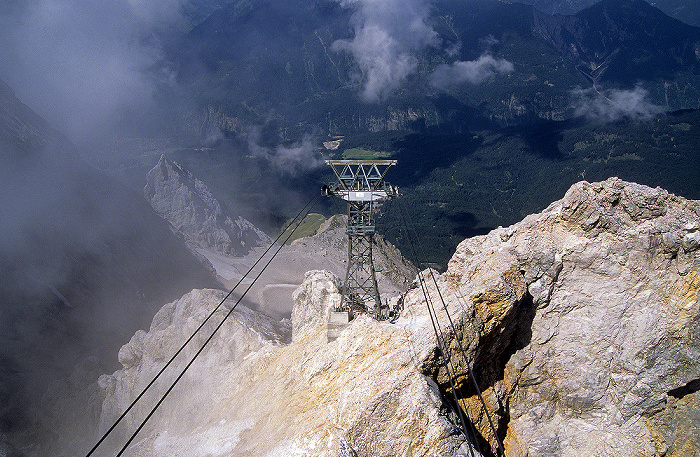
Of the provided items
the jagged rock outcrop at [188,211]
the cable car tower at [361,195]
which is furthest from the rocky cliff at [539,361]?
the jagged rock outcrop at [188,211]

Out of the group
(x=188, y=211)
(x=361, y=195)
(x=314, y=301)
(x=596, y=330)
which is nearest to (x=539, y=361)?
(x=596, y=330)

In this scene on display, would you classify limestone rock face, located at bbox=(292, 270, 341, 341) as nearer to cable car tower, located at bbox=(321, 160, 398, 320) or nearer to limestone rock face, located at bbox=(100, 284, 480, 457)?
limestone rock face, located at bbox=(100, 284, 480, 457)

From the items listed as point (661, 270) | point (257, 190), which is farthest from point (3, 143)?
point (257, 190)

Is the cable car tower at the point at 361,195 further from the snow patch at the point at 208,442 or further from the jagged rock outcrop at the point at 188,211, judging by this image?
the jagged rock outcrop at the point at 188,211

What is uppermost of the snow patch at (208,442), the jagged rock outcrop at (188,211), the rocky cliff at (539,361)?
the rocky cliff at (539,361)

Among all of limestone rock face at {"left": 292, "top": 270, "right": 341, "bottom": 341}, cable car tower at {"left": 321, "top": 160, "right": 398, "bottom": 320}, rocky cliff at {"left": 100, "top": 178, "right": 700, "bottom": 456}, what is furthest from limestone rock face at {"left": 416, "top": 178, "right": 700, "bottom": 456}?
limestone rock face at {"left": 292, "top": 270, "right": 341, "bottom": 341}

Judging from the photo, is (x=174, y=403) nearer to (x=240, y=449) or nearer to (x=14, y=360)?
(x=240, y=449)

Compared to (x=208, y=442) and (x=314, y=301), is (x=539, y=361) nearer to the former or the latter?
(x=208, y=442)
